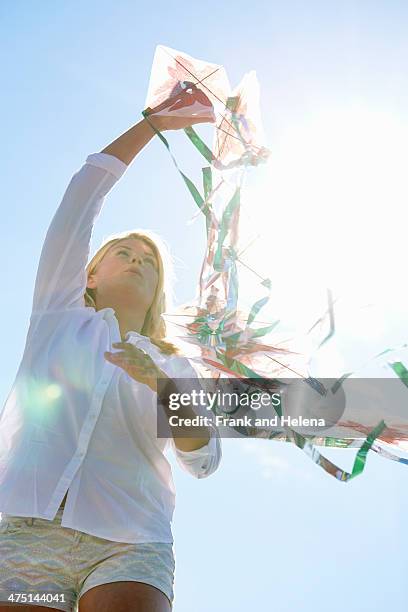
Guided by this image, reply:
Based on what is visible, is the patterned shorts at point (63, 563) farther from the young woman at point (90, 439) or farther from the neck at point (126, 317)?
the neck at point (126, 317)

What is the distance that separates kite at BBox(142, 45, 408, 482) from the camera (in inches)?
79.6

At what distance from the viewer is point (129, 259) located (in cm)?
255

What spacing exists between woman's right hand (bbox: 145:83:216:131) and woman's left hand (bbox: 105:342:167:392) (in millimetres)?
916

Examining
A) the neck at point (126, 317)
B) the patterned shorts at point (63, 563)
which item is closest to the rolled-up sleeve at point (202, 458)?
the patterned shorts at point (63, 563)

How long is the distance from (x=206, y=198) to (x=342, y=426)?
881 mm

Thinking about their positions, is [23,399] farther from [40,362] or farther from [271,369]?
[271,369]

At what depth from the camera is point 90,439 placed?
6.48 feet

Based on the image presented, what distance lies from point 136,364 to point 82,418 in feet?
1.11

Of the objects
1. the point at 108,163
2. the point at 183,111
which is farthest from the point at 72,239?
the point at 183,111

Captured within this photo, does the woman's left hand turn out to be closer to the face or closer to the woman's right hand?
the face

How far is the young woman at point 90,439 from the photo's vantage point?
5.81 feet

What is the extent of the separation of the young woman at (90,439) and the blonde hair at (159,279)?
0.03 meters

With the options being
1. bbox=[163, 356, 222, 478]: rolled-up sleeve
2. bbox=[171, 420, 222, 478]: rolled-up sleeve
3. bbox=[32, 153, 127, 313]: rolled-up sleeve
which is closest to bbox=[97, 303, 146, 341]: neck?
bbox=[32, 153, 127, 313]: rolled-up sleeve

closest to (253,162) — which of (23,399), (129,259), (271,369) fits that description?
(129,259)
